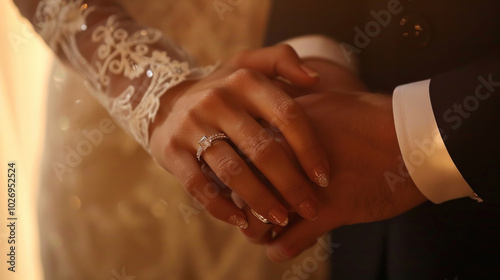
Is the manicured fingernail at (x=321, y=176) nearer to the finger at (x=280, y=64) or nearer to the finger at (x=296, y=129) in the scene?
the finger at (x=296, y=129)

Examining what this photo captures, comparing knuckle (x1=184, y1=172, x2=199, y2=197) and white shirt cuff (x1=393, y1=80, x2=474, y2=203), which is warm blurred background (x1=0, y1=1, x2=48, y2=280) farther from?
white shirt cuff (x1=393, y1=80, x2=474, y2=203)

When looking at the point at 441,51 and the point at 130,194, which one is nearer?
the point at 441,51

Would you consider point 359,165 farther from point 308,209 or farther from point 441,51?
point 441,51

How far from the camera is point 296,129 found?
1.39ft

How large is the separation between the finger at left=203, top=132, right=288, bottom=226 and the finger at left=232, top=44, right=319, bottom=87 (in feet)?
0.47

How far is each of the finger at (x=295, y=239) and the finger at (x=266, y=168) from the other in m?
0.05

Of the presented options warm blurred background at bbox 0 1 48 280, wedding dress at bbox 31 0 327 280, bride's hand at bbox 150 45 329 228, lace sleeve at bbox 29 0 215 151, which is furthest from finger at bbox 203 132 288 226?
warm blurred background at bbox 0 1 48 280

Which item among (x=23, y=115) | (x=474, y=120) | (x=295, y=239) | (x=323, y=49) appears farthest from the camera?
(x=23, y=115)

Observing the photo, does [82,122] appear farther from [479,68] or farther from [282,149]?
[479,68]

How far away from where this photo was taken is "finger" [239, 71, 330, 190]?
1.38 feet

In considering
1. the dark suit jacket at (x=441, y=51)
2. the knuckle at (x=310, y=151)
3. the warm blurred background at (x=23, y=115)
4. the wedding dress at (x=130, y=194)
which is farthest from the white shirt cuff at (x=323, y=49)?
the warm blurred background at (x=23, y=115)

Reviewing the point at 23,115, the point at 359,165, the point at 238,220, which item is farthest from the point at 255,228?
the point at 23,115

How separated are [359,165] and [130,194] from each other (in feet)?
1.41

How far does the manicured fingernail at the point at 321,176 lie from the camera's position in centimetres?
43
